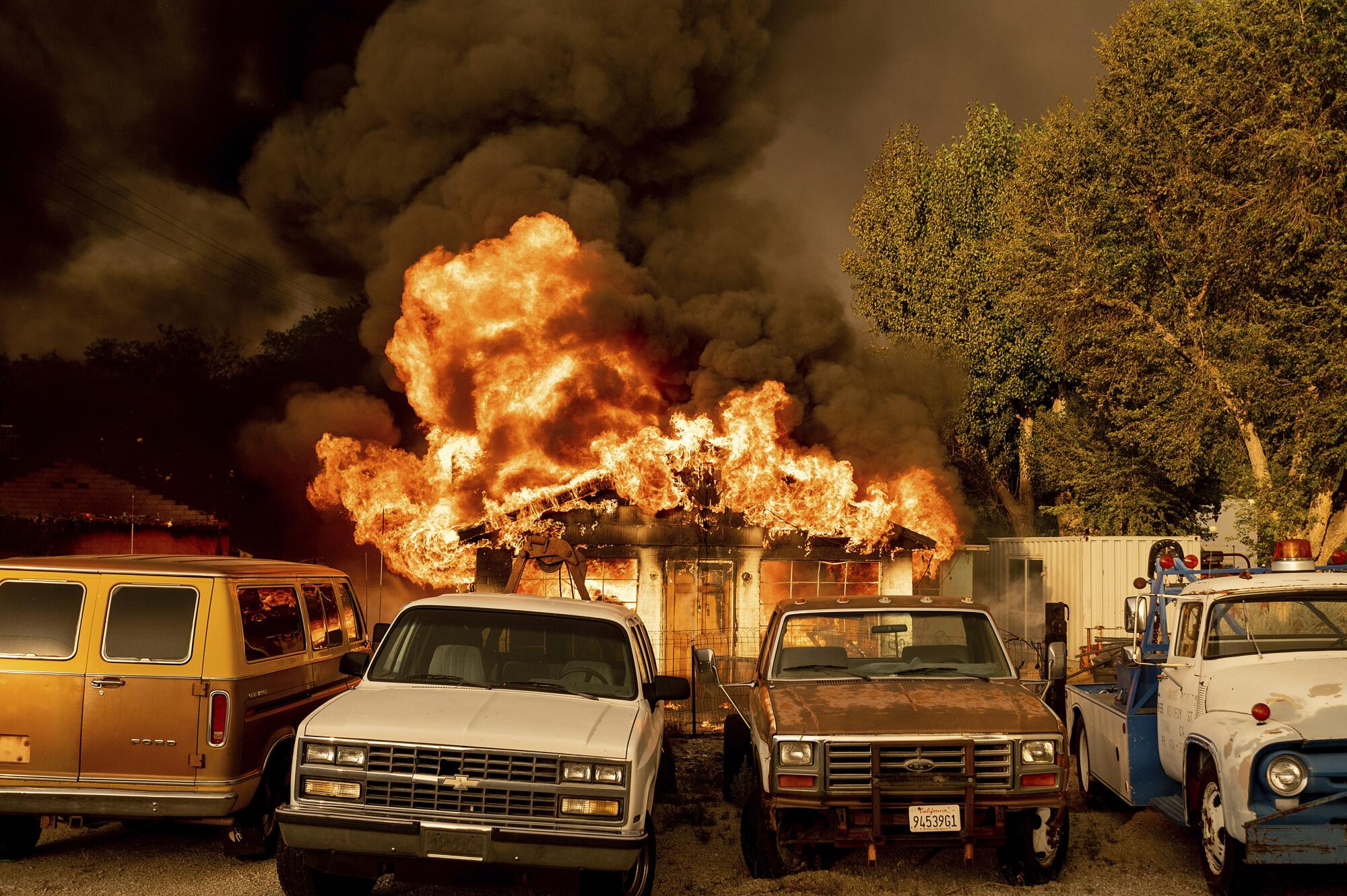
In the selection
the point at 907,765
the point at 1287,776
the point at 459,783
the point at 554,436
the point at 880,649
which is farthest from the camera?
the point at 554,436

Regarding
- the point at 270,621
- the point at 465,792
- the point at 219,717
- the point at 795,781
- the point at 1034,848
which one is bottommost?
the point at 1034,848

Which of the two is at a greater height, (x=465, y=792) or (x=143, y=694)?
(x=143, y=694)

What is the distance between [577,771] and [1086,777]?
20.4ft

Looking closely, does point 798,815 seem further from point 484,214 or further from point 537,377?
point 484,214

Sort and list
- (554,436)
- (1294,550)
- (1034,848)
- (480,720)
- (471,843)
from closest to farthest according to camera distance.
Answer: (471,843), (480,720), (1034,848), (1294,550), (554,436)

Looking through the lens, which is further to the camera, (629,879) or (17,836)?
(17,836)

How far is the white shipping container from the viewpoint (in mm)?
24234

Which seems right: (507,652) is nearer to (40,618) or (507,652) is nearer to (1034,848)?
(40,618)

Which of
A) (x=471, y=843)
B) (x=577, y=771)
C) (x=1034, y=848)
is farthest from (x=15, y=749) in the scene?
(x=1034, y=848)

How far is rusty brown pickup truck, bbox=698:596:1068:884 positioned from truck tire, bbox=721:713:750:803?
5.24 ft

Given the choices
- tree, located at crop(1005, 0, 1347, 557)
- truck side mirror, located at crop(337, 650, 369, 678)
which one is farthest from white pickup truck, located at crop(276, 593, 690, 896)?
tree, located at crop(1005, 0, 1347, 557)

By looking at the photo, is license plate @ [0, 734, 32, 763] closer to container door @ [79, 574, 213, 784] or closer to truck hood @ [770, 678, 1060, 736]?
container door @ [79, 574, 213, 784]

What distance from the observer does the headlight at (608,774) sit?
19.9 feet

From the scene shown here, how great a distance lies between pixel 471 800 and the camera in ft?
19.7
